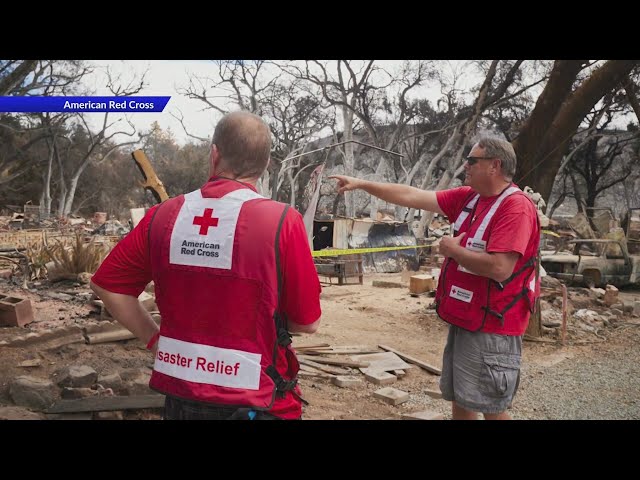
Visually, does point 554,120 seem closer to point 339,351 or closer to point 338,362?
point 339,351

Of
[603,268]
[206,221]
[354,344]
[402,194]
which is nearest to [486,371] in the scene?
[402,194]

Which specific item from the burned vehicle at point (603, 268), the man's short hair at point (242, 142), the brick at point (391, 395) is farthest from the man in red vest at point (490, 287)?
the burned vehicle at point (603, 268)

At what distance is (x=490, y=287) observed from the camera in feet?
9.95

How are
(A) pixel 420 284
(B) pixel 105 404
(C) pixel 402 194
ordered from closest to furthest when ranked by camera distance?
(C) pixel 402 194 → (B) pixel 105 404 → (A) pixel 420 284

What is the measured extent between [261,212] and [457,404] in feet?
6.68

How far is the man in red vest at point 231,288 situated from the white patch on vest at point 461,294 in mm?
1371

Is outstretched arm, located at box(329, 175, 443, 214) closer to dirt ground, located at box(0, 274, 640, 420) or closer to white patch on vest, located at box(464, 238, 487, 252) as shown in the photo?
white patch on vest, located at box(464, 238, 487, 252)

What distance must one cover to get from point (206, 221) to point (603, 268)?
1431 centimetres

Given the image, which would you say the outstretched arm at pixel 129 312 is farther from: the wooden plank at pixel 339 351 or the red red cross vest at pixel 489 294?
the wooden plank at pixel 339 351

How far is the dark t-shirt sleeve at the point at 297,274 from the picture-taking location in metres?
1.90

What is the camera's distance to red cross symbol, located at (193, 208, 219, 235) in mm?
1929

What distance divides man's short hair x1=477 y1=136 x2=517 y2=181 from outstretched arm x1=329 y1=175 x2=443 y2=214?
0.65 meters

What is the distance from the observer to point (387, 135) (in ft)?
103

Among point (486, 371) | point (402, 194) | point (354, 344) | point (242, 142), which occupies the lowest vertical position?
point (354, 344)
